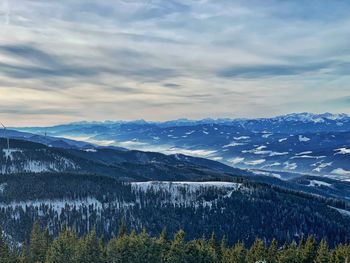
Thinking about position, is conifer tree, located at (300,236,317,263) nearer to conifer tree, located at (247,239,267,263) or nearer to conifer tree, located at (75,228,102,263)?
conifer tree, located at (247,239,267,263)

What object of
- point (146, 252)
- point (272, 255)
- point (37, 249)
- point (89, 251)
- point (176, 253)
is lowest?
point (272, 255)

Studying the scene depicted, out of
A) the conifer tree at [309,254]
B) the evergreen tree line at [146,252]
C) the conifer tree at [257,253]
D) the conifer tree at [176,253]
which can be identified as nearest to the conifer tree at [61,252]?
the evergreen tree line at [146,252]

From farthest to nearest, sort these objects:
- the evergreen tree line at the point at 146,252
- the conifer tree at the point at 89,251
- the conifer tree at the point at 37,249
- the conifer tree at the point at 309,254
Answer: the conifer tree at the point at 309,254, the conifer tree at the point at 37,249, the evergreen tree line at the point at 146,252, the conifer tree at the point at 89,251

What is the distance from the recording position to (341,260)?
111 metres

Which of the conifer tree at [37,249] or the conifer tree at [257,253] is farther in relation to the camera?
the conifer tree at [257,253]

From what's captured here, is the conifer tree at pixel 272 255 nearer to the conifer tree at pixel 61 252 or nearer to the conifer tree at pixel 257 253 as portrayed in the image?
the conifer tree at pixel 257 253

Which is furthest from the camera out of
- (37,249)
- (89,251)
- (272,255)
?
(272,255)

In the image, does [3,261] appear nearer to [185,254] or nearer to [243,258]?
[185,254]

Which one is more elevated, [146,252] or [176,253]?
[146,252]

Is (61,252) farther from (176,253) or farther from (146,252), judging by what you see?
(176,253)

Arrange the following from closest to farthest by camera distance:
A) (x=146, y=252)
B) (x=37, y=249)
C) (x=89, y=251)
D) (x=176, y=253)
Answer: (x=89, y=251), (x=37, y=249), (x=146, y=252), (x=176, y=253)

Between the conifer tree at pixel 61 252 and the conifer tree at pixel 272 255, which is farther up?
the conifer tree at pixel 61 252

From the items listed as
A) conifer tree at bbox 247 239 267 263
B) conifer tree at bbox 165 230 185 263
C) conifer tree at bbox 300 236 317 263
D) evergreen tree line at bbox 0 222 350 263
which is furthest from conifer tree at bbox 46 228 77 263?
conifer tree at bbox 300 236 317 263

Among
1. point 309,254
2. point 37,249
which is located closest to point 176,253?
point 37,249
